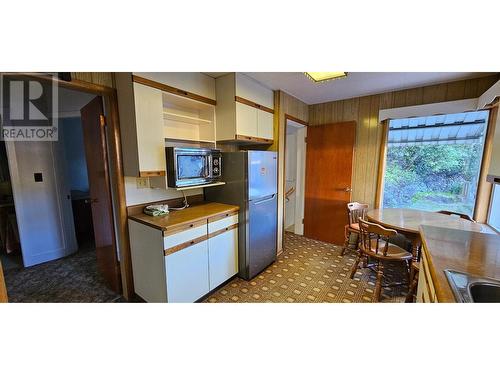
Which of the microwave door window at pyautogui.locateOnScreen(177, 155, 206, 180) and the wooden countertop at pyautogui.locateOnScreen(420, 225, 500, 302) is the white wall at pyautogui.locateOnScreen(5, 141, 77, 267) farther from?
the wooden countertop at pyautogui.locateOnScreen(420, 225, 500, 302)

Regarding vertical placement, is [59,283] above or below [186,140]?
below

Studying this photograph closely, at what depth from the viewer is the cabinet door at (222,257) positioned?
6.60 ft

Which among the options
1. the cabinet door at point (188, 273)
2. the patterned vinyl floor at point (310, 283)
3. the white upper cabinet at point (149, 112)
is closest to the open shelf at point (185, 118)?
the white upper cabinet at point (149, 112)

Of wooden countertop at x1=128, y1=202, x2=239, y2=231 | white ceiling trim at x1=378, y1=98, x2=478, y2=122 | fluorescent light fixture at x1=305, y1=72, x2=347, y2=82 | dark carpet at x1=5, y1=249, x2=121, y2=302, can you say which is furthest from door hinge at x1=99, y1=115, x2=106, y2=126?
white ceiling trim at x1=378, y1=98, x2=478, y2=122

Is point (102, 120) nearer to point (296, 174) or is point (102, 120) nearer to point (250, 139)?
point (250, 139)

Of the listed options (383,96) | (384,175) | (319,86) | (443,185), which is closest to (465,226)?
(443,185)

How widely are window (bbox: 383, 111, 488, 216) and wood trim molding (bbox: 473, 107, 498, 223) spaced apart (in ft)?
0.23

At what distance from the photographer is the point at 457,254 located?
1.13m

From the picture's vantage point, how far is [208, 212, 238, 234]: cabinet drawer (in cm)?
196

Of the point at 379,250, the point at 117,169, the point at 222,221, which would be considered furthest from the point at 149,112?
the point at 379,250

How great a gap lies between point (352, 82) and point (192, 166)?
2177mm
